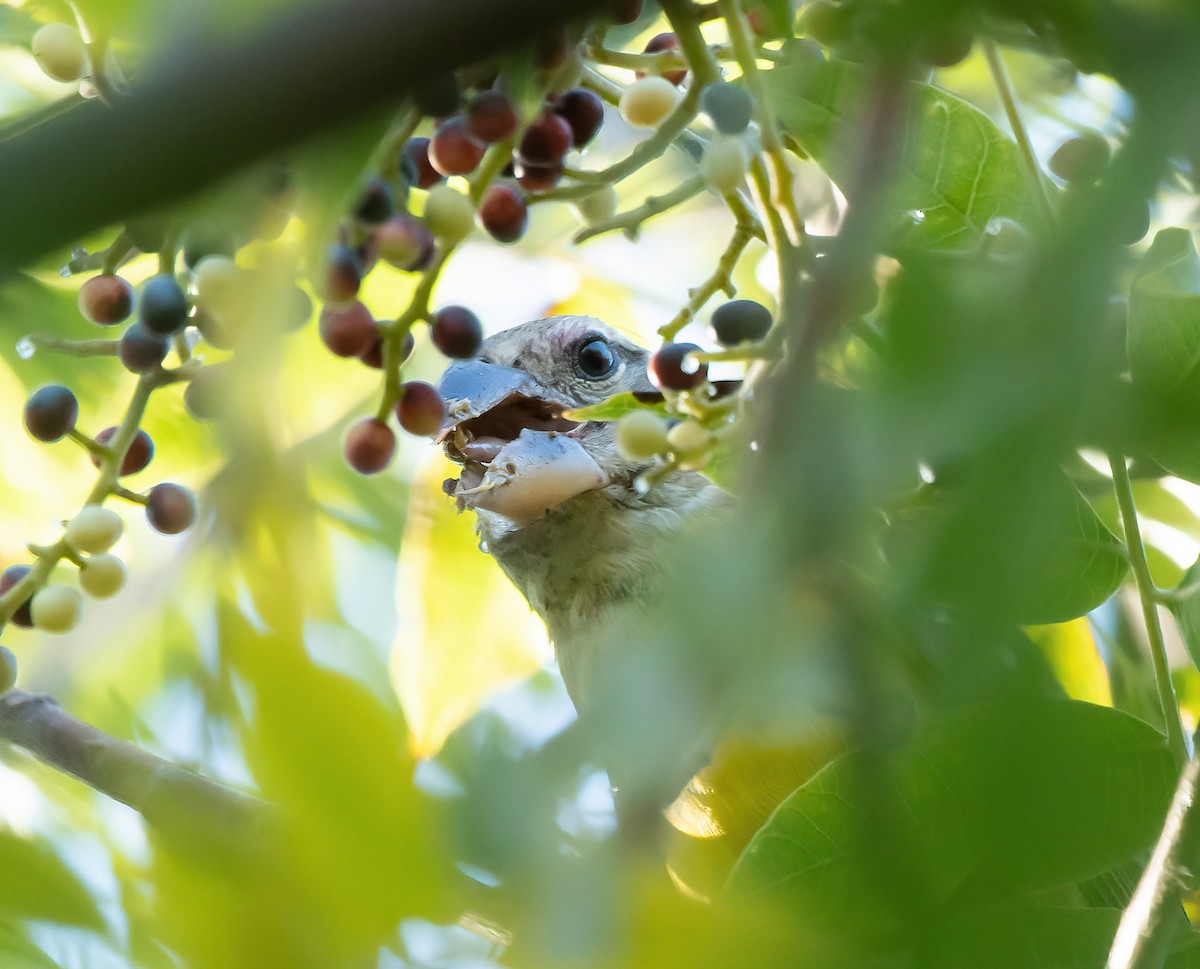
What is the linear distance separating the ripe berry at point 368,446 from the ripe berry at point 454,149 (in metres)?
0.19

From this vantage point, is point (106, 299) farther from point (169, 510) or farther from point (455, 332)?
point (455, 332)

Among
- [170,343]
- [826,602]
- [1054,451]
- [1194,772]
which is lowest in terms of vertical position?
[1194,772]

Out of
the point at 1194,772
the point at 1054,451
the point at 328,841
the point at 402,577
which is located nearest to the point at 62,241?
the point at 328,841

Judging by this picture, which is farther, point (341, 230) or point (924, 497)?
point (341, 230)

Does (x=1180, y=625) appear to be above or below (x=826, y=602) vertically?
below

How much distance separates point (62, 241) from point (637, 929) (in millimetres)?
315

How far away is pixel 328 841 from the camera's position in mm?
390

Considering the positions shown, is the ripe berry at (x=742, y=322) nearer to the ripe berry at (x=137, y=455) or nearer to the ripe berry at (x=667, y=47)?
the ripe berry at (x=667, y=47)

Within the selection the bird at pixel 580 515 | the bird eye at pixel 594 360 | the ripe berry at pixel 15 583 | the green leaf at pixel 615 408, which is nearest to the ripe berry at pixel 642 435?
the green leaf at pixel 615 408

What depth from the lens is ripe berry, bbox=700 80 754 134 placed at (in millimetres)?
912

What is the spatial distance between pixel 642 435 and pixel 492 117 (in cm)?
26

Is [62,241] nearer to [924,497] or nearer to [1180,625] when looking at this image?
[924,497]

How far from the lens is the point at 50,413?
1191 millimetres

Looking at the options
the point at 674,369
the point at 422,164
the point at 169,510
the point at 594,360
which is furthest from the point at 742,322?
the point at 594,360
